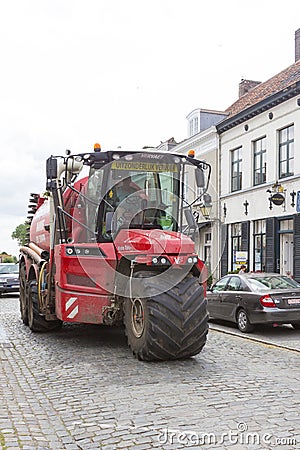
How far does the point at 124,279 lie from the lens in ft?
27.7

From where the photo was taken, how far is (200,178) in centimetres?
927

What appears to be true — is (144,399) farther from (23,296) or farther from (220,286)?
(220,286)

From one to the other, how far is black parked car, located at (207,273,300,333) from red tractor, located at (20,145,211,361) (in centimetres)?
322

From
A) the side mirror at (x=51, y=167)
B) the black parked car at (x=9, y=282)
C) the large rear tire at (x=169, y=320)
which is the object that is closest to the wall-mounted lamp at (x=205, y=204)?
the large rear tire at (x=169, y=320)

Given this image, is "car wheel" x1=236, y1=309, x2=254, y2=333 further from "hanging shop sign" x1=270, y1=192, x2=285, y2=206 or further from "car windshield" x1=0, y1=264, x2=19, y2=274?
"car windshield" x1=0, y1=264, x2=19, y2=274

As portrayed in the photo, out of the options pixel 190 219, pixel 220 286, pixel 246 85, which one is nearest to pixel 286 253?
pixel 220 286

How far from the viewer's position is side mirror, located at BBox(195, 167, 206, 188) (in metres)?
A: 9.14

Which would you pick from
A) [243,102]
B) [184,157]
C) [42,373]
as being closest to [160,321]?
[42,373]

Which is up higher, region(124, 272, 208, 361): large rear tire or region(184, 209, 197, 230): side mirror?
region(184, 209, 197, 230): side mirror

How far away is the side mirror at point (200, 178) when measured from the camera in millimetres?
9141

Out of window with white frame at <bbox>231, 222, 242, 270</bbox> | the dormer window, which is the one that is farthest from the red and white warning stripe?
the dormer window

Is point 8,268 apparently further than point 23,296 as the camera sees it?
Yes

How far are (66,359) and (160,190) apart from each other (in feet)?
9.95

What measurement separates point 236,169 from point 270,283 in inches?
538
